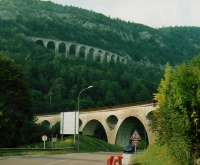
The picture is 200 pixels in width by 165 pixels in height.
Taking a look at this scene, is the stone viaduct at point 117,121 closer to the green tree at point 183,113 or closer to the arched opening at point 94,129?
the arched opening at point 94,129

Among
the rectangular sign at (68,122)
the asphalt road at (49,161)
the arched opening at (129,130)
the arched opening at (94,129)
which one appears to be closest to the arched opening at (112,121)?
the arched opening at (129,130)

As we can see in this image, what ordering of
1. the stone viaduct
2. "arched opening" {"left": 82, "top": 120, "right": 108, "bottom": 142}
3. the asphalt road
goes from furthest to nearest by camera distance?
"arched opening" {"left": 82, "top": 120, "right": 108, "bottom": 142}, the stone viaduct, the asphalt road

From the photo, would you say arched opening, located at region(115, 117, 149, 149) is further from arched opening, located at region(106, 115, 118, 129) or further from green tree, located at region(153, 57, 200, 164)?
green tree, located at region(153, 57, 200, 164)

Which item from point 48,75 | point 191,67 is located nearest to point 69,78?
point 48,75

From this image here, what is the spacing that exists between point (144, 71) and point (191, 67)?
6896 inches

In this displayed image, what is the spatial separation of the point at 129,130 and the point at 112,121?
415 cm

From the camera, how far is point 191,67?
74.6ft

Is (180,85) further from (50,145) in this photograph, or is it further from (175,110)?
(50,145)

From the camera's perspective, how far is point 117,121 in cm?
10112

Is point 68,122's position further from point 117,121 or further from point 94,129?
point 94,129

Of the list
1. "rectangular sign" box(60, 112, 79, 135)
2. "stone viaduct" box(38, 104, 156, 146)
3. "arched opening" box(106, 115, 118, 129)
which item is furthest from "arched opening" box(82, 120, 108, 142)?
"rectangular sign" box(60, 112, 79, 135)

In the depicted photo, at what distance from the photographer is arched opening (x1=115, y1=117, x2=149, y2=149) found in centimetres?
9825

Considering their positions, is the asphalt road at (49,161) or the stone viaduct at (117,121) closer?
the asphalt road at (49,161)

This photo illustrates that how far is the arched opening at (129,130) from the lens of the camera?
322 feet
